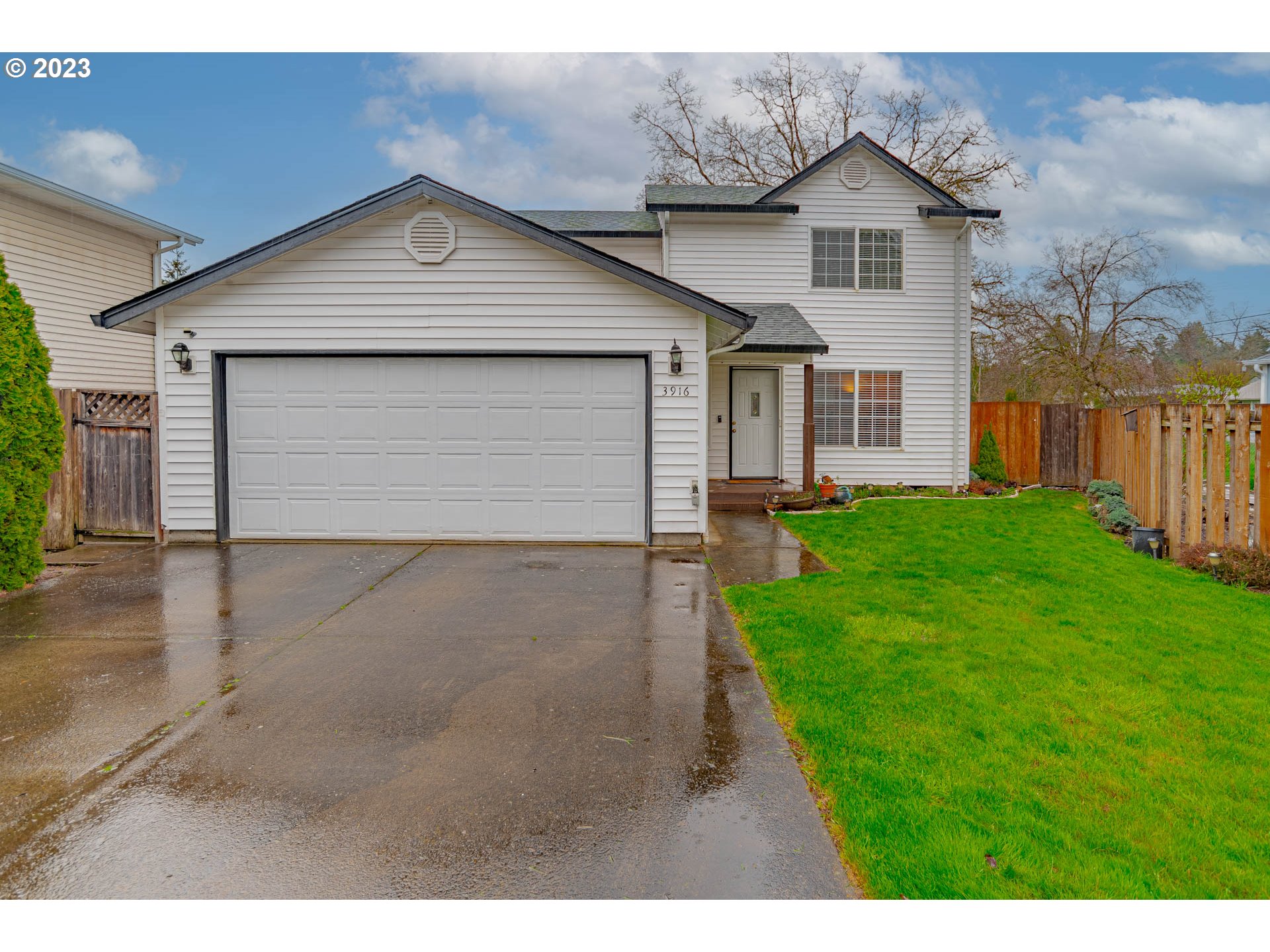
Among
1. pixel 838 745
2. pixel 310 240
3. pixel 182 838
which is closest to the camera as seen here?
pixel 182 838

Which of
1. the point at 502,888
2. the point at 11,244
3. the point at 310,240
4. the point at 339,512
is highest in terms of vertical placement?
the point at 11,244

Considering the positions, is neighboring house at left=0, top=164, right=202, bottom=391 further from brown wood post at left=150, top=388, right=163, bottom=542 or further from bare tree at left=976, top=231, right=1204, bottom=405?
bare tree at left=976, top=231, right=1204, bottom=405

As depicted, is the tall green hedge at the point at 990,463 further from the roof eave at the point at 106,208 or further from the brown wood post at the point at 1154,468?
the roof eave at the point at 106,208

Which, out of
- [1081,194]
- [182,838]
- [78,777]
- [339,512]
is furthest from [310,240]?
[1081,194]

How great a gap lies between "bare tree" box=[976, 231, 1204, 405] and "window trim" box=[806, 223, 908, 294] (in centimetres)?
1000

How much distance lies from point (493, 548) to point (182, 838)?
21.6 feet

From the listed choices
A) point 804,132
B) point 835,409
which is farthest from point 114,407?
point 804,132

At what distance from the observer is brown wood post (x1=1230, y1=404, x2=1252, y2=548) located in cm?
777

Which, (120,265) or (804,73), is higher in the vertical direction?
(804,73)

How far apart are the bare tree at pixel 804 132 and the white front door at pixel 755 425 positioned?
41.1 feet

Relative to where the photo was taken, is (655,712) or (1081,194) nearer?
(655,712)

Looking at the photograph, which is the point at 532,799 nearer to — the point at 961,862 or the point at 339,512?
the point at 961,862

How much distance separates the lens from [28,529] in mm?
7078

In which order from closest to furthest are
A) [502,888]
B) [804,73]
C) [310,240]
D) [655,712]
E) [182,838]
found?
1. [502,888]
2. [182,838]
3. [655,712]
4. [310,240]
5. [804,73]
